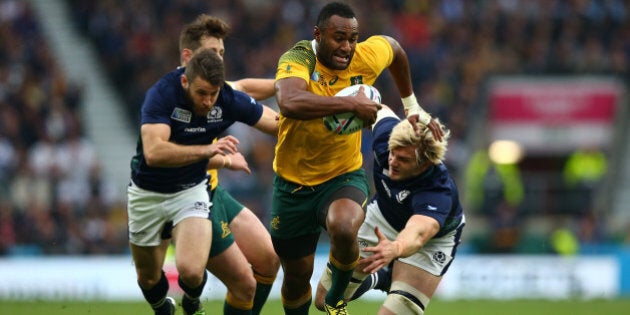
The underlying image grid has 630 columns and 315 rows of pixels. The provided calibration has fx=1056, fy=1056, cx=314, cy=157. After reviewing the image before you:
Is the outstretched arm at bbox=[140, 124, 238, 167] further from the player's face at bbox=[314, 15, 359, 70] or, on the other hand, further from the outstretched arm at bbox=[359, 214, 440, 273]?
the outstretched arm at bbox=[359, 214, 440, 273]

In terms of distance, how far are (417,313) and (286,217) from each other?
4.34 feet

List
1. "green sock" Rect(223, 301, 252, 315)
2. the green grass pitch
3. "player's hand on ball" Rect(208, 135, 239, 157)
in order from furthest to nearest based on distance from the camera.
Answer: the green grass pitch, "green sock" Rect(223, 301, 252, 315), "player's hand on ball" Rect(208, 135, 239, 157)

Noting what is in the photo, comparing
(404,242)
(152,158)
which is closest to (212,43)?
(152,158)

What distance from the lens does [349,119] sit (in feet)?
26.4

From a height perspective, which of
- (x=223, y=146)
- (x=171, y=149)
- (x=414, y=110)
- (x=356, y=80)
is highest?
(x=356, y=80)

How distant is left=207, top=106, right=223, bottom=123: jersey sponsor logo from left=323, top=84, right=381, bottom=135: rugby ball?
85 centimetres

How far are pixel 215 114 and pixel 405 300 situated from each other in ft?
6.87

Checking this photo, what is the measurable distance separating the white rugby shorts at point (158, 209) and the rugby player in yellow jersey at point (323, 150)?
2.26 feet

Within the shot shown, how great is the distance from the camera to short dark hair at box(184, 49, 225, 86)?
7910 millimetres

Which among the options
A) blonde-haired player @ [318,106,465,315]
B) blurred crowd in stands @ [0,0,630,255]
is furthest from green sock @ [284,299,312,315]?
blurred crowd in stands @ [0,0,630,255]

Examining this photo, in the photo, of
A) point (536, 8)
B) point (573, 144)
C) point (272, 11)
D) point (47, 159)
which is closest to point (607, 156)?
point (573, 144)

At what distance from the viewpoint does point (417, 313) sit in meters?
8.33

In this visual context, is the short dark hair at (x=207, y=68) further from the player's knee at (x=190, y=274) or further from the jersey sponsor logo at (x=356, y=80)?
the player's knee at (x=190, y=274)

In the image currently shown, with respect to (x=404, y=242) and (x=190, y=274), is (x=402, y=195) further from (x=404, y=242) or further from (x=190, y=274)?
(x=190, y=274)
